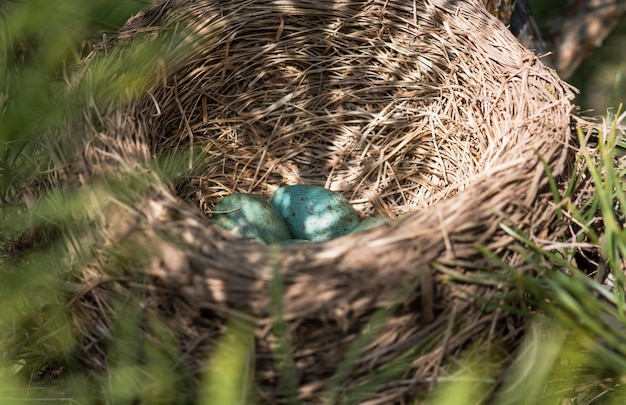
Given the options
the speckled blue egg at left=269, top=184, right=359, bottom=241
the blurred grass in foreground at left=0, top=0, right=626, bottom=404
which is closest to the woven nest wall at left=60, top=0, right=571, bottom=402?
the blurred grass in foreground at left=0, top=0, right=626, bottom=404

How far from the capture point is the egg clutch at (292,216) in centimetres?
206

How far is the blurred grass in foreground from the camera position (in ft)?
4.68

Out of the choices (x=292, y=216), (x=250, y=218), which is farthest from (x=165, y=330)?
(x=292, y=216)

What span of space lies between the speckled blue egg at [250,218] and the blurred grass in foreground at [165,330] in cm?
41

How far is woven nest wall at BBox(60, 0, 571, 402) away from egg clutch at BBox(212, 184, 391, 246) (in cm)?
13

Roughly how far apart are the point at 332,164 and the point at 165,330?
1.07 m

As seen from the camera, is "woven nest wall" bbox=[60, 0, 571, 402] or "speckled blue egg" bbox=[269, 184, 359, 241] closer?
"woven nest wall" bbox=[60, 0, 571, 402]

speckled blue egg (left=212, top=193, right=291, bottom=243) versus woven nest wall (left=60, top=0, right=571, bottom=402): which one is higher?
woven nest wall (left=60, top=0, right=571, bottom=402)

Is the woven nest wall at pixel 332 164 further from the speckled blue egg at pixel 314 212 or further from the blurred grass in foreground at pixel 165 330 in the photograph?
the speckled blue egg at pixel 314 212

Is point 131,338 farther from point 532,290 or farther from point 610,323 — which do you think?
point 610,323

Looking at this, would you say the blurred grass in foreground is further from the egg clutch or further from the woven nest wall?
the egg clutch

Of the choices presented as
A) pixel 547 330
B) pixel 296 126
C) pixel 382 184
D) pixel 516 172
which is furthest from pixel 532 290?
pixel 296 126

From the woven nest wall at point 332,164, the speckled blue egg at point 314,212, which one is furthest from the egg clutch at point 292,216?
the woven nest wall at point 332,164

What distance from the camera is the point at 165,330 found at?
1.50 m
